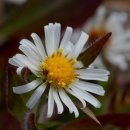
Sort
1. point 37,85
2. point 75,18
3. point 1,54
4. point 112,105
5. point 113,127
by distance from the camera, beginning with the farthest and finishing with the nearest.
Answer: point 75,18, point 1,54, point 112,105, point 113,127, point 37,85

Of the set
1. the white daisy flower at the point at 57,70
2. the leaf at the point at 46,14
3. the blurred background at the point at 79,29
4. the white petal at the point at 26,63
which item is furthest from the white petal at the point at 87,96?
the leaf at the point at 46,14

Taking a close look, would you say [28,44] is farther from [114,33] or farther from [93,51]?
[114,33]

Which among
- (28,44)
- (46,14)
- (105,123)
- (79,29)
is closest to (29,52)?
(28,44)

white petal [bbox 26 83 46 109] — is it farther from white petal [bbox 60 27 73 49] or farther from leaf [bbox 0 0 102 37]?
leaf [bbox 0 0 102 37]

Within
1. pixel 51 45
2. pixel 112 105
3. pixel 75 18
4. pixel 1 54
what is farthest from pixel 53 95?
pixel 75 18

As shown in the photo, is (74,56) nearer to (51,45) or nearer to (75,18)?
(51,45)
